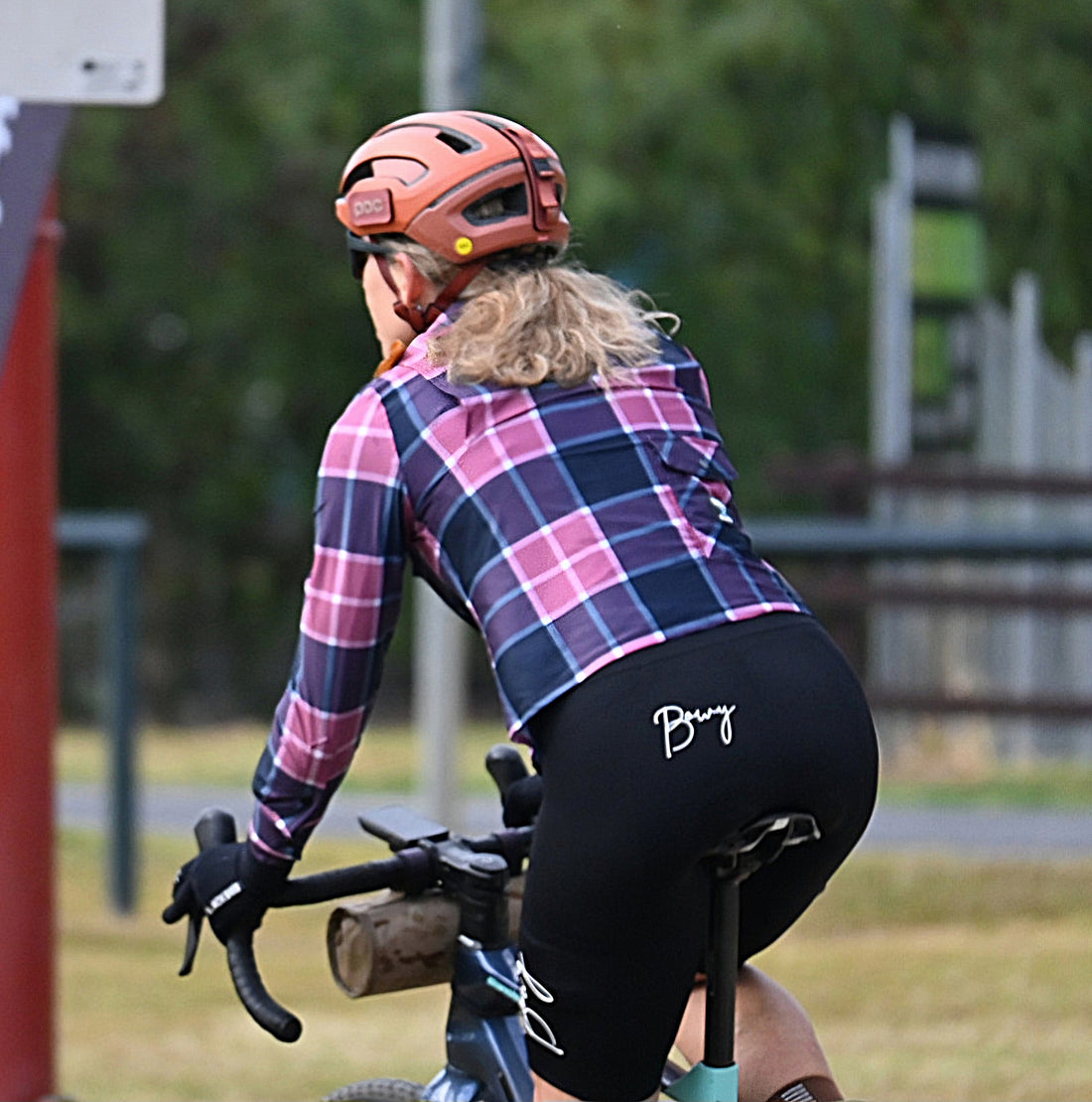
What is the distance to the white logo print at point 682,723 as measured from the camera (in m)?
2.59

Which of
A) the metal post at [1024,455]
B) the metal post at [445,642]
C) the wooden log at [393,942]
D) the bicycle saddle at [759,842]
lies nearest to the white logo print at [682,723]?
the bicycle saddle at [759,842]

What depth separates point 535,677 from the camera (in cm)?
267

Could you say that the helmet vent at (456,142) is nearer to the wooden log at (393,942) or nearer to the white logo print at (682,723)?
the white logo print at (682,723)

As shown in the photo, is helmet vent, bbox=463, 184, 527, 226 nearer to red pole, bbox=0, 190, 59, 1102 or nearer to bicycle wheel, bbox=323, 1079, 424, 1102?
bicycle wheel, bbox=323, 1079, 424, 1102

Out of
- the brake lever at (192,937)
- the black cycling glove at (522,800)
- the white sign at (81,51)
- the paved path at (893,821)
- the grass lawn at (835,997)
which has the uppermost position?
the white sign at (81,51)

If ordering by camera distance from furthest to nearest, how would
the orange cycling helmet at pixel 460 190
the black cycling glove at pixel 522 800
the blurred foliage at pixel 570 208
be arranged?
the blurred foliage at pixel 570 208 → the black cycling glove at pixel 522 800 → the orange cycling helmet at pixel 460 190

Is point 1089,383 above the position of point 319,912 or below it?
above

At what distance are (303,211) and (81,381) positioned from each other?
2418 millimetres

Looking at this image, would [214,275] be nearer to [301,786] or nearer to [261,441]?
[261,441]

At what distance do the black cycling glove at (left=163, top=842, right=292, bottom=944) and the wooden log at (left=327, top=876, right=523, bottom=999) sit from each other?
0.39 ft

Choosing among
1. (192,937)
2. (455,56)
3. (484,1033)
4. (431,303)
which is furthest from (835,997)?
(455,56)

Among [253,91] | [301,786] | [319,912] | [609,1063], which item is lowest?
[319,912]

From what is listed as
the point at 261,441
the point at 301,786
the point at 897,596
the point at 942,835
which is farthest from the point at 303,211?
the point at 301,786

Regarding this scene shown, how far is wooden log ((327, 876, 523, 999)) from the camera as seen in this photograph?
298 centimetres
